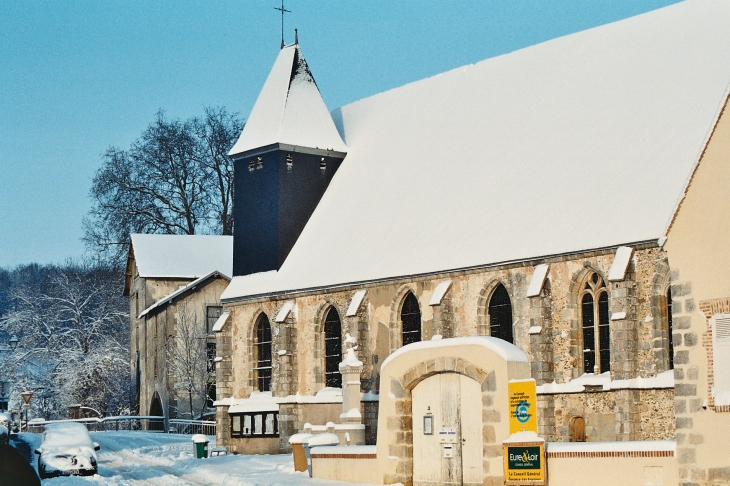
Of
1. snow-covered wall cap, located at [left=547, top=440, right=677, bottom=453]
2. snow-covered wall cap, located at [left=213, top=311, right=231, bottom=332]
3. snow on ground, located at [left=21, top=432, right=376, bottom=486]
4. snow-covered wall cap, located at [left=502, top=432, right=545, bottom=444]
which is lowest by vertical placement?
snow on ground, located at [left=21, top=432, right=376, bottom=486]

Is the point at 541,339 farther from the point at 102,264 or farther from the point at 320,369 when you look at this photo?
the point at 102,264

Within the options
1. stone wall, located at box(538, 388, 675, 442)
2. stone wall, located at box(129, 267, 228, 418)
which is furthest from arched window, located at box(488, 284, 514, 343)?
stone wall, located at box(129, 267, 228, 418)

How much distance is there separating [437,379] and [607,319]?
303 inches

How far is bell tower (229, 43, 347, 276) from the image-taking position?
38.2 m

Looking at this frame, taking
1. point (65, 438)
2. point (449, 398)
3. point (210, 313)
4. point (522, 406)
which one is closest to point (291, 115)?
point (65, 438)

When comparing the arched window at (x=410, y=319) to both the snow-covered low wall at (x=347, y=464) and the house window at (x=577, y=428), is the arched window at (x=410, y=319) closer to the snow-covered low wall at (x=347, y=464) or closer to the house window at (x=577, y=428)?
the house window at (x=577, y=428)

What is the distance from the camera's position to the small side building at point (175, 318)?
50906 millimetres

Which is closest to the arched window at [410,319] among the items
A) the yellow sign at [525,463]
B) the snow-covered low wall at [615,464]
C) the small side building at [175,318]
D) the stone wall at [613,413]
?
the stone wall at [613,413]

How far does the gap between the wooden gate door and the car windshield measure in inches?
377

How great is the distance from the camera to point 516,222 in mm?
29828

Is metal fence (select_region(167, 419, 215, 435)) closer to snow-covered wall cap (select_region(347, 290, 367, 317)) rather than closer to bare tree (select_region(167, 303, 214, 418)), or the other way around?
bare tree (select_region(167, 303, 214, 418))

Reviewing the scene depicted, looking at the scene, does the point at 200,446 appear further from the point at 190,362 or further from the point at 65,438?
the point at 190,362

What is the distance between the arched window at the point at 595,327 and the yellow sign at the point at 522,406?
327 inches

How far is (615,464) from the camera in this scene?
1783cm
